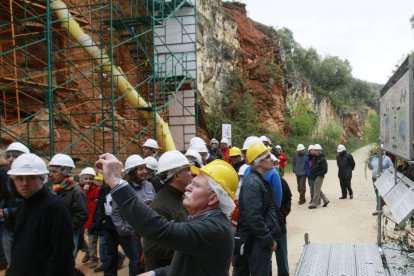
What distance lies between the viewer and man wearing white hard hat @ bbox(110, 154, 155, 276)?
4.73m

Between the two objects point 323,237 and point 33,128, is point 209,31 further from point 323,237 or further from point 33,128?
point 323,237

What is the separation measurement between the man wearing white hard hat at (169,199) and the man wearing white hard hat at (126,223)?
5.80 ft

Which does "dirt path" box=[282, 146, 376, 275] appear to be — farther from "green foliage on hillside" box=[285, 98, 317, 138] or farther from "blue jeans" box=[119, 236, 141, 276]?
"green foliage on hillside" box=[285, 98, 317, 138]

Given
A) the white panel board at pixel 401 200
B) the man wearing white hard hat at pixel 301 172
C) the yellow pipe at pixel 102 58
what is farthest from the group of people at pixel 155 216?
the man wearing white hard hat at pixel 301 172

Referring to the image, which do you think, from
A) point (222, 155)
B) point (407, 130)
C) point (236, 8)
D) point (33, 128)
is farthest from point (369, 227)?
point (236, 8)

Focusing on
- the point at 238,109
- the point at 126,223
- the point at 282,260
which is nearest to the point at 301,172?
the point at 282,260

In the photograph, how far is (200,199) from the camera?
84.5 inches

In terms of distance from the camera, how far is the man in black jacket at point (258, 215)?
3979mm

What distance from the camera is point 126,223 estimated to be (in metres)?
4.69

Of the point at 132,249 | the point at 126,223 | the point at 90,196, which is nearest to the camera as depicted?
the point at 126,223

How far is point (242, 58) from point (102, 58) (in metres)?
16.1

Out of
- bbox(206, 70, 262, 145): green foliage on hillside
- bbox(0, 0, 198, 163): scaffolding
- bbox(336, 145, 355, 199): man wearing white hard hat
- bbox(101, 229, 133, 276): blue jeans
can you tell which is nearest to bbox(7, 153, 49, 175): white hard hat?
bbox(101, 229, 133, 276): blue jeans

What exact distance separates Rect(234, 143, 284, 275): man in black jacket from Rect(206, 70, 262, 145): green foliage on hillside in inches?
661

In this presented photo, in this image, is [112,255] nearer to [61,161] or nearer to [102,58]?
[61,161]
